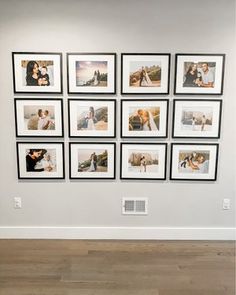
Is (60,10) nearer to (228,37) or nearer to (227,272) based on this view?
(228,37)

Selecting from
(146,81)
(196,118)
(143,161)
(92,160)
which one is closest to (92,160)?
(92,160)

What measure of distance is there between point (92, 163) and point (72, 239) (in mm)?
861

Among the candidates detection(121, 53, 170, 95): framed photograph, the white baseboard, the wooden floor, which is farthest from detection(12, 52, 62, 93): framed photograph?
the wooden floor

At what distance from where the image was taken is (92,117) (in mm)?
2887

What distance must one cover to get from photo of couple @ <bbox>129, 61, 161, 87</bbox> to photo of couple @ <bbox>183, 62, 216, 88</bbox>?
0.28 metres

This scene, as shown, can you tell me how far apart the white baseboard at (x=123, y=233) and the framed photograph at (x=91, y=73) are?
1482 millimetres

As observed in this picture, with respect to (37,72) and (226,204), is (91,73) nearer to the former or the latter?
(37,72)

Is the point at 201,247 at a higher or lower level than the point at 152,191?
lower

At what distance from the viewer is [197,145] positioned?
294 centimetres

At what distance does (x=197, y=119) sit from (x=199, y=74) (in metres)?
0.45

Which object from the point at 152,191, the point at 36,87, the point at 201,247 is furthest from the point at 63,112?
the point at 201,247

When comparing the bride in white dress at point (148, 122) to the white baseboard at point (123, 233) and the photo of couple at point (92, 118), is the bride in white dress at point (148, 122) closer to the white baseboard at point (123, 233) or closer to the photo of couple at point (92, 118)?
the photo of couple at point (92, 118)

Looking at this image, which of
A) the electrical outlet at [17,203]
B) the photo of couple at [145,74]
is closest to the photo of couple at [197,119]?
the photo of couple at [145,74]

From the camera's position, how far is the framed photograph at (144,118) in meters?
2.87
